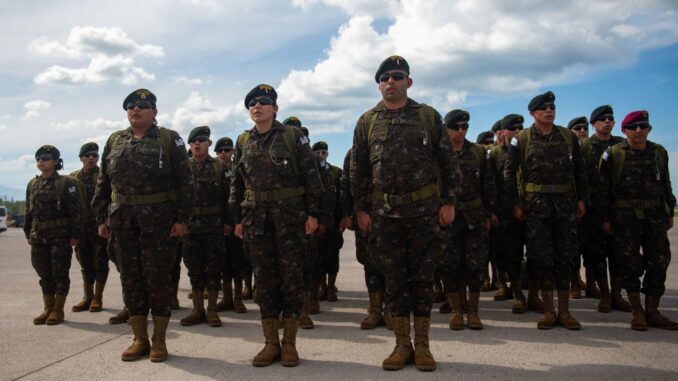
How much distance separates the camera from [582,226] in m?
6.73

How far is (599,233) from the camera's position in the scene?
653 cm

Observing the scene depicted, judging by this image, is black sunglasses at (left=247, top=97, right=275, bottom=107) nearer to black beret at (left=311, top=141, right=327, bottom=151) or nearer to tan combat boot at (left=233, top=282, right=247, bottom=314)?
tan combat boot at (left=233, top=282, right=247, bottom=314)

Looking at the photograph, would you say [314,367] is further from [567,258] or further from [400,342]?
[567,258]

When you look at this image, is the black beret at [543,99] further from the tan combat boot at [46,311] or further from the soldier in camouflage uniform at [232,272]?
the tan combat boot at [46,311]

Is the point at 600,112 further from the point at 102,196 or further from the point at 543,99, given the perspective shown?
the point at 102,196

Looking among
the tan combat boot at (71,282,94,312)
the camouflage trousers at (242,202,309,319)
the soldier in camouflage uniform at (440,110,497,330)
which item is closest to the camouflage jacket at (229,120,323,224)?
the camouflage trousers at (242,202,309,319)

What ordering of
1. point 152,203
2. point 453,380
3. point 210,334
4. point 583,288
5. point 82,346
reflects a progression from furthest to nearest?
point 583,288 → point 210,334 → point 82,346 → point 152,203 → point 453,380

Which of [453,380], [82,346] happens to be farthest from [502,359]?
[82,346]

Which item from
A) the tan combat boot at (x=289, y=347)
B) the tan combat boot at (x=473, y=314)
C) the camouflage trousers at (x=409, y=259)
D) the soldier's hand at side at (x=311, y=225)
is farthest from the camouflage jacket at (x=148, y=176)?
the tan combat boot at (x=473, y=314)

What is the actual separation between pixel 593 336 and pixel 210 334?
3956mm

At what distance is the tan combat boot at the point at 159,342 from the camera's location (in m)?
4.48

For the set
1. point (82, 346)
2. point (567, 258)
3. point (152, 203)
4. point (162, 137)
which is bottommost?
point (82, 346)

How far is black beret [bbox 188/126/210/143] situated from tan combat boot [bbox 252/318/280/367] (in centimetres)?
308

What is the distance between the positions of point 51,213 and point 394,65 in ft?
16.3
